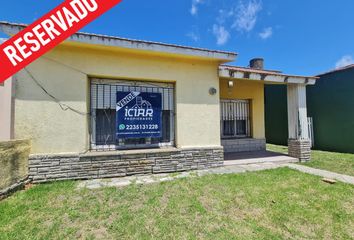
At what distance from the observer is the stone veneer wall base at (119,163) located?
4773mm

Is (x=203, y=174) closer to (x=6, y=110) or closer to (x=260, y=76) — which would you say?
(x=260, y=76)

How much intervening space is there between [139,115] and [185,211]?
3199mm

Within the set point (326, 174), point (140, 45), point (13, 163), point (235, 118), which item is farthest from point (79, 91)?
point (326, 174)

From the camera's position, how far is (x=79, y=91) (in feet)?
16.8

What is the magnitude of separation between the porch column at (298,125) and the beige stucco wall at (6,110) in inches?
369

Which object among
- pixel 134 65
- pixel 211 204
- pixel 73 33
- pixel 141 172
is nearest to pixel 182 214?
pixel 211 204

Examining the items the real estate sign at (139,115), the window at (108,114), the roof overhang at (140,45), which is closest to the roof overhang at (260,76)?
the roof overhang at (140,45)

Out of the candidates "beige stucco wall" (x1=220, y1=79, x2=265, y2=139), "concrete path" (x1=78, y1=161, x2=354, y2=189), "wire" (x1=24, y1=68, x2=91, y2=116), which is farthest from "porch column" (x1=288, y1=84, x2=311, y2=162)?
"wire" (x1=24, y1=68, x2=91, y2=116)

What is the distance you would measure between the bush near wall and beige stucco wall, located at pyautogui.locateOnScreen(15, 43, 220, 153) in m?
0.31

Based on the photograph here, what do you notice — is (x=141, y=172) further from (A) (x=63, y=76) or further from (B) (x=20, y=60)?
(B) (x=20, y=60)

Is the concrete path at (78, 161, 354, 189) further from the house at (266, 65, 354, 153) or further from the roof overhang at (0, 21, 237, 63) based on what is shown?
the house at (266, 65, 354, 153)

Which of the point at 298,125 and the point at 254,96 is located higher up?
the point at 254,96

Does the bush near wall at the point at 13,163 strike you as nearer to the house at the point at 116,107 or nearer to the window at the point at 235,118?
the house at the point at 116,107

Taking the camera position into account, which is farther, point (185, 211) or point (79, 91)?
point (79, 91)
